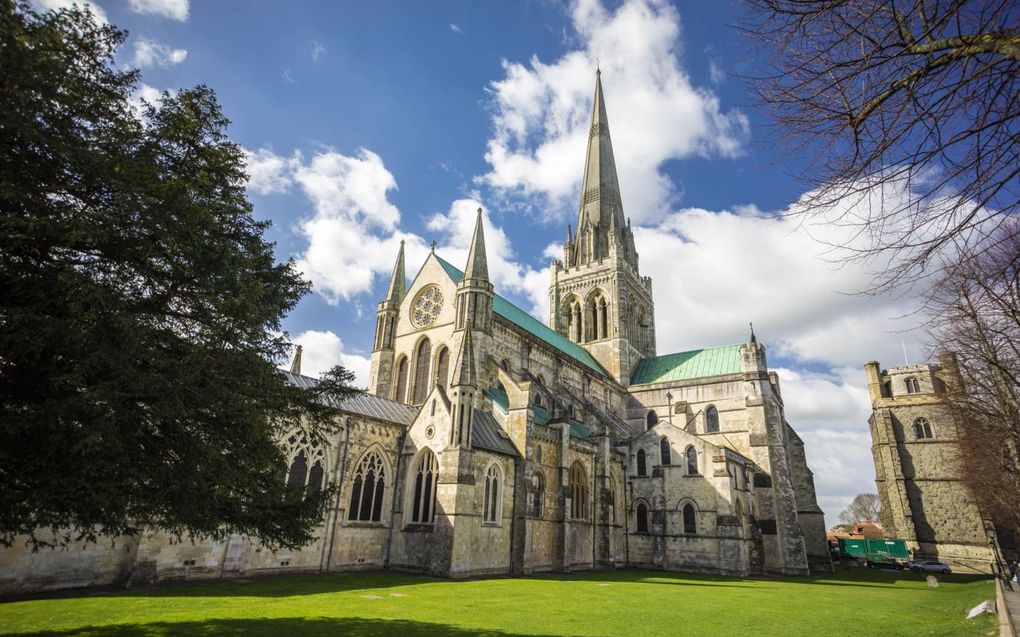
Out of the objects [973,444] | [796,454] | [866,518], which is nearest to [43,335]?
[973,444]

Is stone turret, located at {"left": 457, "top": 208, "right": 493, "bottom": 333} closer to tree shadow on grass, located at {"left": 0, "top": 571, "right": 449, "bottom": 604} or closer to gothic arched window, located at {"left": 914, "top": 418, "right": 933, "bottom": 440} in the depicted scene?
tree shadow on grass, located at {"left": 0, "top": 571, "right": 449, "bottom": 604}

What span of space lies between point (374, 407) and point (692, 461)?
1870 cm

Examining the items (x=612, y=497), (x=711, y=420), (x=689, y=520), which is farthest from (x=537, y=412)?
(x=711, y=420)

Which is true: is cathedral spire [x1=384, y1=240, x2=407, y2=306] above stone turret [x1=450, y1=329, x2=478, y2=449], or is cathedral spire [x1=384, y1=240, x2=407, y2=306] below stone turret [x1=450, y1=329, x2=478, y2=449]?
above

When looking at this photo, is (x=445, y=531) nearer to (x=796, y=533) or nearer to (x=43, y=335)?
(x=43, y=335)

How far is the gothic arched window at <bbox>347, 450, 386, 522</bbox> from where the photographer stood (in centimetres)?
2061

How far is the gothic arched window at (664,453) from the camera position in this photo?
30.9 meters

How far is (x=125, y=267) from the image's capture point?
777cm

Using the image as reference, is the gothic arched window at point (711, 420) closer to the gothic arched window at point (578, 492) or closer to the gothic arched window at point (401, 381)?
the gothic arched window at point (578, 492)

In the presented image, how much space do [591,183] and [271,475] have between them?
46242mm

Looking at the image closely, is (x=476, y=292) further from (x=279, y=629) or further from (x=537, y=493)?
(x=279, y=629)

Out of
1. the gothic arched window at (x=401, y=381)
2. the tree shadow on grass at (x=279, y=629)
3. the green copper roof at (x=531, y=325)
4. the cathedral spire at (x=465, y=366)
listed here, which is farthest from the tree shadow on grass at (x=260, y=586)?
the green copper roof at (x=531, y=325)

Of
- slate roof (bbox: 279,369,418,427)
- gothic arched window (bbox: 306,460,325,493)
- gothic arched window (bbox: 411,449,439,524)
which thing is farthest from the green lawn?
slate roof (bbox: 279,369,418,427)

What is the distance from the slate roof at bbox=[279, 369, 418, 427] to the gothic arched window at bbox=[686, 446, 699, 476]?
16246 mm
